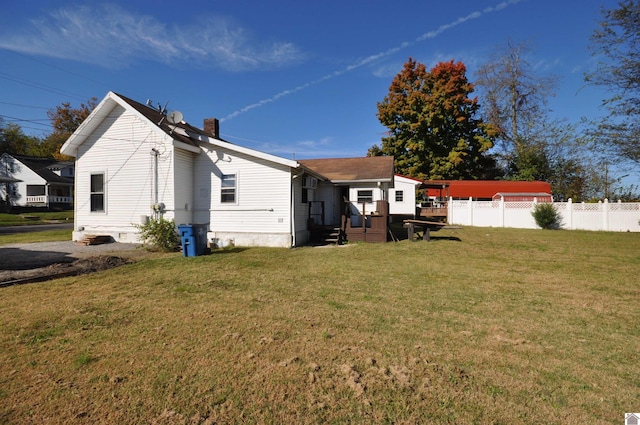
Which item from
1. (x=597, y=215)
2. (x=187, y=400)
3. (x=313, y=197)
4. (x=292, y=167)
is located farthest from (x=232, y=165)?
(x=597, y=215)

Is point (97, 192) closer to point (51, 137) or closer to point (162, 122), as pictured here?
point (162, 122)

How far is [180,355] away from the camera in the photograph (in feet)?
11.2

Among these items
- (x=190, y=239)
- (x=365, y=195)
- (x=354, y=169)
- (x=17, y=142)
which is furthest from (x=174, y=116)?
(x=17, y=142)

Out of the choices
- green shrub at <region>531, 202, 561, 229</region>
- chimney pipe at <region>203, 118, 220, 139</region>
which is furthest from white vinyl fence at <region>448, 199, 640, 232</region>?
chimney pipe at <region>203, 118, 220, 139</region>

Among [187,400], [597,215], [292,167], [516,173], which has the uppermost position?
[516,173]

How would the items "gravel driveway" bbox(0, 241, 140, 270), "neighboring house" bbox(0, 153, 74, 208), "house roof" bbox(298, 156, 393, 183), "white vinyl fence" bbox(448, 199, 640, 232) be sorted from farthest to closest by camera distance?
"neighboring house" bbox(0, 153, 74, 208) < "white vinyl fence" bbox(448, 199, 640, 232) < "house roof" bbox(298, 156, 393, 183) < "gravel driveway" bbox(0, 241, 140, 270)

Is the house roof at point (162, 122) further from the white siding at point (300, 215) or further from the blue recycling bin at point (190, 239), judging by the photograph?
the white siding at point (300, 215)

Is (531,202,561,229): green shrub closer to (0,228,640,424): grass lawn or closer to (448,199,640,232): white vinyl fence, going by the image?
(448,199,640,232): white vinyl fence

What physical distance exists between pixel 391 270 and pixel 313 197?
7933mm

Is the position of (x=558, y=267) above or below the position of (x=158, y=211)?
below

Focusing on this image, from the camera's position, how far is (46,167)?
41.7m

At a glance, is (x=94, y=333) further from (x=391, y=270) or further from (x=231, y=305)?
(x=391, y=270)

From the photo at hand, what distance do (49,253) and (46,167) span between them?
138 ft

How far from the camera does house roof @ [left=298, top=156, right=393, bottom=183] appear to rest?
16.1 m
